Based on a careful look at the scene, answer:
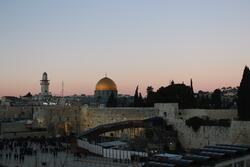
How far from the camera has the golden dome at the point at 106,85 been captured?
63.8 m

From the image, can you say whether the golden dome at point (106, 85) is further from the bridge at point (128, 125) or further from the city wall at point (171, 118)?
the bridge at point (128, 125)

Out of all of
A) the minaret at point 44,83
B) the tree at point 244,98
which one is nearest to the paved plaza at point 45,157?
the tree at point 244,98

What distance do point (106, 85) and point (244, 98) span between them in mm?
37024

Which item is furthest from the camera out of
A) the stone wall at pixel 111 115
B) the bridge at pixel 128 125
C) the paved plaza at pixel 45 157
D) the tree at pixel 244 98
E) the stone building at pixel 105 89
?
the stone building at pixel 105 89

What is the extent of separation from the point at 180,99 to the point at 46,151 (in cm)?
1292

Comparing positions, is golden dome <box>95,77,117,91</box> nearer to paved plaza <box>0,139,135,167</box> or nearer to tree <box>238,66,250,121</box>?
paved plaza <box>0,139,135,167</box>

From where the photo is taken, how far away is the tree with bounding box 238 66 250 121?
92.8ft

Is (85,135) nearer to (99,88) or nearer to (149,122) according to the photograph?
(149,122)

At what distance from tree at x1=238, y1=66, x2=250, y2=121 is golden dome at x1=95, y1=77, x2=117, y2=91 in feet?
119

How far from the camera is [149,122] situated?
3416 cm

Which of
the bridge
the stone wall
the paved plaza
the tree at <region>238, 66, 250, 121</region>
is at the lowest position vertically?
the paved plaza

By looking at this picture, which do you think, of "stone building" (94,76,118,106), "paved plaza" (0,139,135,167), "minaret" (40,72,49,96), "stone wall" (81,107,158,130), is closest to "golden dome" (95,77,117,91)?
"stone building" (94,76,118,106)

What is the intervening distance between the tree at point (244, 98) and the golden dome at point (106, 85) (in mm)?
36304

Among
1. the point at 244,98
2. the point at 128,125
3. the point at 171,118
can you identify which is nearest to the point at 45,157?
the point at 128,125
